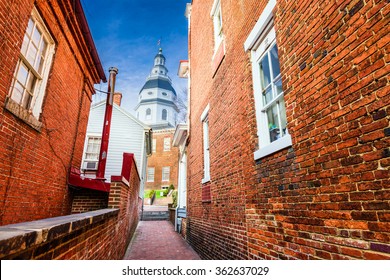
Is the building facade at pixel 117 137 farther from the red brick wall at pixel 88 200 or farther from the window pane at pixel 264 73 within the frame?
the window pane at pixel 264 73

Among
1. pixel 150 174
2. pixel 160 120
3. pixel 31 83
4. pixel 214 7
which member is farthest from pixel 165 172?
pixel 31 83

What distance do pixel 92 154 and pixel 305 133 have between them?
12132 millimetres

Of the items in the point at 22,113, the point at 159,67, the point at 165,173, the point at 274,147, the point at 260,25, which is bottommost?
the point at 274,147

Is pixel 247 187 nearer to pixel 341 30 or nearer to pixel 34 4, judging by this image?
pixel 341 30

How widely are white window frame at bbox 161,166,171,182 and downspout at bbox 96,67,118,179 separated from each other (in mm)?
25528

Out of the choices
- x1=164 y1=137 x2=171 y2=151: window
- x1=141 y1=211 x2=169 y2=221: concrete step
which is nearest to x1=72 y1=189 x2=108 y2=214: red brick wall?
x1=141 y1=211 x2=169 y2=221: concrete step

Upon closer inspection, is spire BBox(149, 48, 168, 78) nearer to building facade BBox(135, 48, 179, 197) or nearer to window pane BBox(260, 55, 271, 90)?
building facade BBox(135, 48, 179, 197)

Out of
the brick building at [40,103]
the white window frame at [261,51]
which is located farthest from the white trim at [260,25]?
the brick building at [40,103]

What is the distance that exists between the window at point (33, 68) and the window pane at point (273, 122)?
13.8 feet

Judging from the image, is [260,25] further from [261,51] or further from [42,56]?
[42,56]

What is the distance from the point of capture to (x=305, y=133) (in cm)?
260

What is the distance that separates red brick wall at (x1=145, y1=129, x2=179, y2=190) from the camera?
32706mm

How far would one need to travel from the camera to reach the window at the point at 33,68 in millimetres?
3967

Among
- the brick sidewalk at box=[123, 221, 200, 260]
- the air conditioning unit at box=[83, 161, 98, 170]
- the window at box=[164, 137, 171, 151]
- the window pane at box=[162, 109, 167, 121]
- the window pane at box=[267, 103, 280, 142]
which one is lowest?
the brick sidewalk at box=[123, 221, 200, 260]
